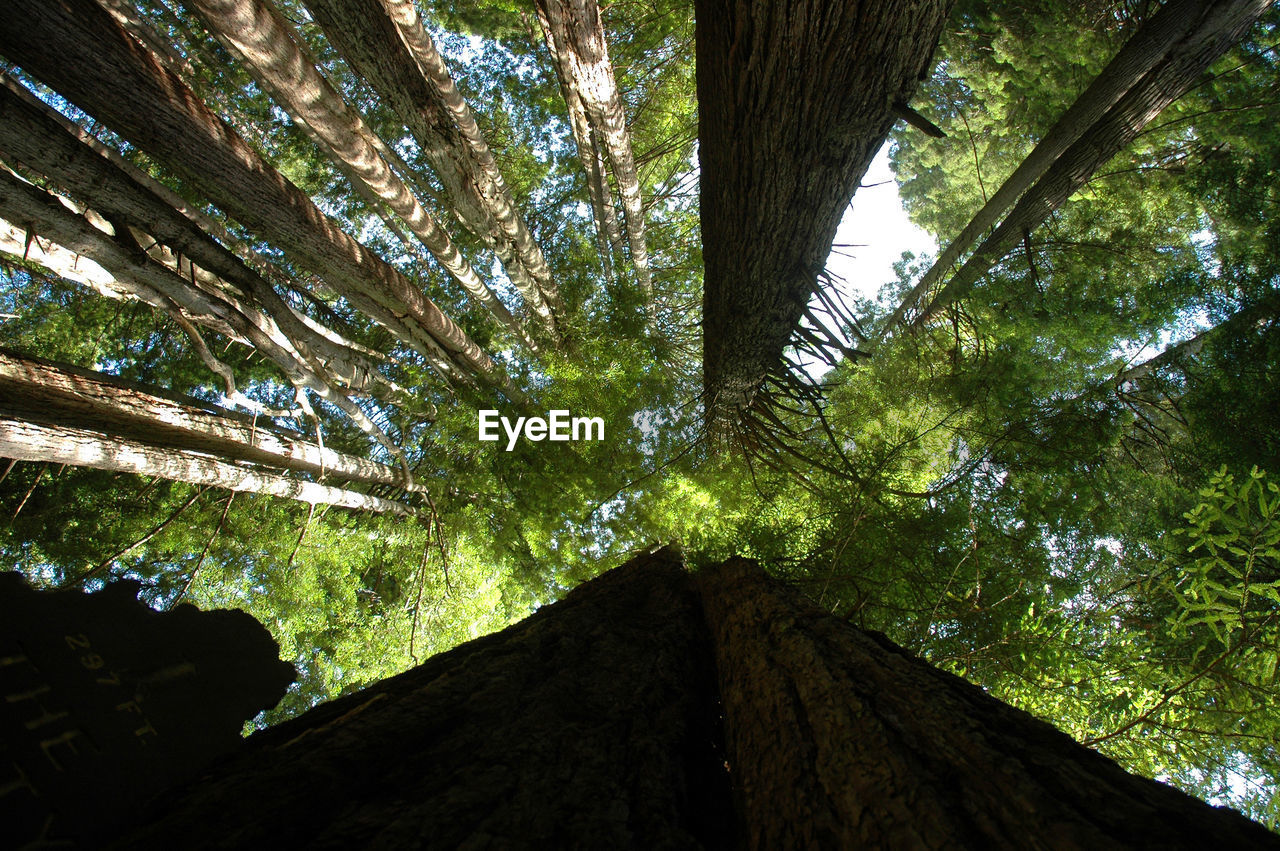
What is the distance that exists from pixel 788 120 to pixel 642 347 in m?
3.97

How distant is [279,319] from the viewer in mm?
3045

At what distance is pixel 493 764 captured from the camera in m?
0.90

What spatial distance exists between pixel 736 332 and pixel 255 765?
216cm

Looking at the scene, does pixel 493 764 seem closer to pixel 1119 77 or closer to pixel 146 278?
pixel 146 278

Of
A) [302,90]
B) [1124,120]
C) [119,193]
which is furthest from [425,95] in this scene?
[1124,120]

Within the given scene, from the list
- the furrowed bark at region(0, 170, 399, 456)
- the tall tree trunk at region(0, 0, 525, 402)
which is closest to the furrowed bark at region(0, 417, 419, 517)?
the furrowed bark at region(0, 170, 399, 456)

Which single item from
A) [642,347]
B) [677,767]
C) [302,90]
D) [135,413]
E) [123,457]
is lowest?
[677,767]

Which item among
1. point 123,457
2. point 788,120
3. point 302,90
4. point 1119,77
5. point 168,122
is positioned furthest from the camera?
point 1119,77

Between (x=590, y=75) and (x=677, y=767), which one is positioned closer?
(x=677, y=767)

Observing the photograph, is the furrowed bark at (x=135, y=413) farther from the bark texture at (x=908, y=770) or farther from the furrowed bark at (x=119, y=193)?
the bark texture at (x=908, y=770)

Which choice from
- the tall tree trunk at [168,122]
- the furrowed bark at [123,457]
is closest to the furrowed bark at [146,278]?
the tall tree trunk at [168,122]

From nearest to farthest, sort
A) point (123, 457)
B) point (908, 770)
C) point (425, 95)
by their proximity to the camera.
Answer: point (908, 770) < point (123, 457) < point (425, 95)

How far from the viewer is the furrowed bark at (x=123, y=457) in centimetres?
232

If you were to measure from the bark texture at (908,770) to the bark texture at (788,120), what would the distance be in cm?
133
